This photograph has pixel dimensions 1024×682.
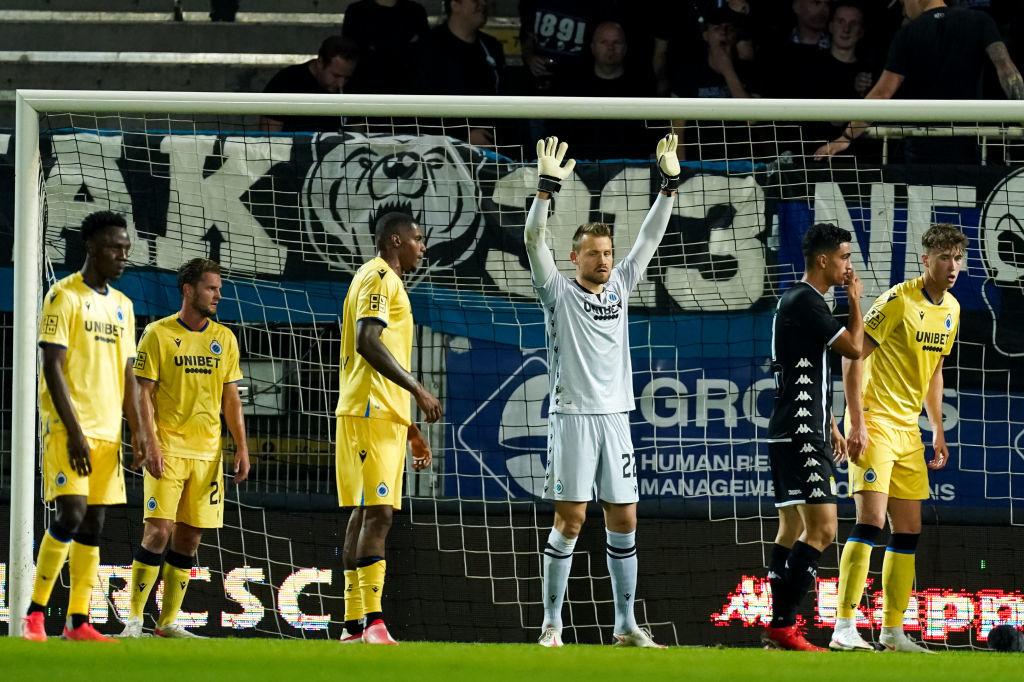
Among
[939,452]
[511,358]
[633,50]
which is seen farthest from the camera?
[633,50]

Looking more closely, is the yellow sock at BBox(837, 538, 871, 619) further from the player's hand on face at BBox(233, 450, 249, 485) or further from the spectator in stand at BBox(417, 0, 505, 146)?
the spectator in stand at BBox(417, 0, 505, 146)

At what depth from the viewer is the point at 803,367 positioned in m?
6.52

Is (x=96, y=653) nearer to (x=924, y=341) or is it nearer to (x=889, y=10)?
(x=924, y=341)

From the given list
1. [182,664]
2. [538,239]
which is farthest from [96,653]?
[538,239]

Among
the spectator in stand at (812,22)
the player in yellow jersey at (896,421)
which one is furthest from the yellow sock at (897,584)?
the spectator in stand at (812,22)

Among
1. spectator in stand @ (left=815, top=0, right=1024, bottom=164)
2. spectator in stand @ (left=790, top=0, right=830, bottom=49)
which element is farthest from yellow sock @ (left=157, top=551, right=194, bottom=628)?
spectator in stand @ (left=790, top=0, right=830, bottom=49)

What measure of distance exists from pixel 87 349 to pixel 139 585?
1.43m

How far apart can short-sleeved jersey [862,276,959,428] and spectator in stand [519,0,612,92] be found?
12.5 ft

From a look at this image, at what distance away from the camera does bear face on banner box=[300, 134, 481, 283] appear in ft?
26.1

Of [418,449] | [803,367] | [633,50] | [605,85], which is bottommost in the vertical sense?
[418,449]

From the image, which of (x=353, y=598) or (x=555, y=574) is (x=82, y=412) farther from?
(x=555, y=574)

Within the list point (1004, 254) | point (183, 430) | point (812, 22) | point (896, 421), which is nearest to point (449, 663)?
point (183, 430)

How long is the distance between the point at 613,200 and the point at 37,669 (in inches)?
172

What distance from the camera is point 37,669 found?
471 cm
